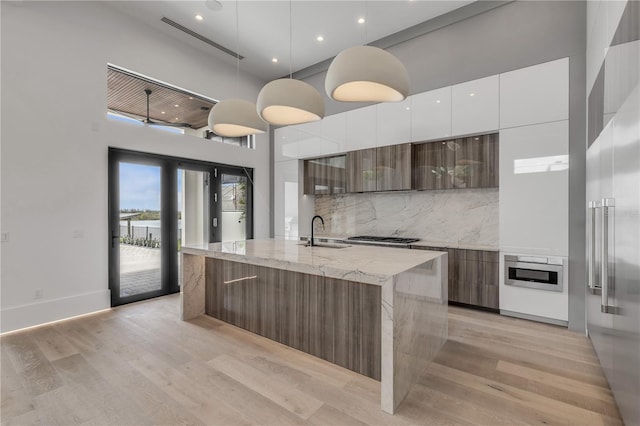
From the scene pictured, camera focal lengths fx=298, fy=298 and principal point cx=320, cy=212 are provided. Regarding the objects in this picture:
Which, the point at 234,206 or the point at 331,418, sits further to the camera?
the point at 234,206

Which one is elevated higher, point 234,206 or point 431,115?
point 431,115

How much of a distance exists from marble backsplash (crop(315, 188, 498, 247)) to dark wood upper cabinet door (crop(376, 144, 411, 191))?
424 millimetres

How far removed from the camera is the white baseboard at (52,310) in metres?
3.21

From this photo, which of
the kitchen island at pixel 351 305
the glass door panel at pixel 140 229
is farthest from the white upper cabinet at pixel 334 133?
the glass door panel at pixel 140 229

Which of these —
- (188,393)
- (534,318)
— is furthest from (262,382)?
(534,318)

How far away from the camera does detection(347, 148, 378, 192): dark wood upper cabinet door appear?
4809 millimetres

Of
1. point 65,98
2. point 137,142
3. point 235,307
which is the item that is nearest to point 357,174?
point 235,307

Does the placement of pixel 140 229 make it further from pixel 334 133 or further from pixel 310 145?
pixel 334 133

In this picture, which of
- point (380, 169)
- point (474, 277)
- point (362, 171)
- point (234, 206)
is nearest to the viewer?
point (474, 277)

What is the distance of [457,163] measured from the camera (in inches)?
166

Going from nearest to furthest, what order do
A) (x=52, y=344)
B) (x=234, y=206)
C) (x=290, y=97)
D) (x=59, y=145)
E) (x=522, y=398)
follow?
1. (x=522, y=398)
2. (x=290, y=97)
3. (x=52, y=344)
4. (x=59, y=145)
5. (x=234, y=206)

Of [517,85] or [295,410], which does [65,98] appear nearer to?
[295,410]

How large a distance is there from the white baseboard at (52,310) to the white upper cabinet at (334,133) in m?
3.96

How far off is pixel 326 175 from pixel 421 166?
1.76m
